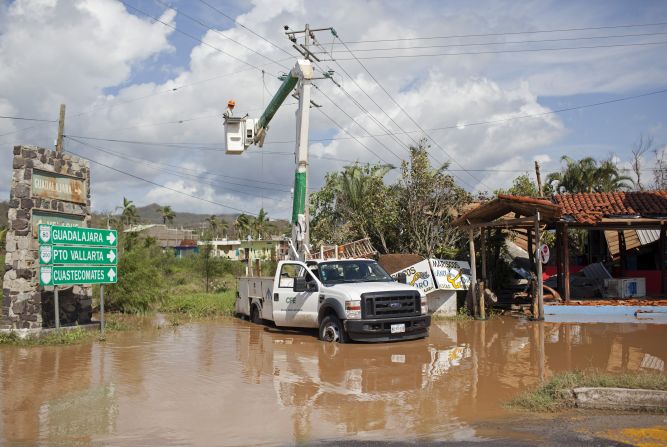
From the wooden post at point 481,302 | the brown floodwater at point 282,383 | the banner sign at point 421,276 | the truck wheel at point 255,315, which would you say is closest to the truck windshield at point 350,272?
the brown floodwater at point 282,383

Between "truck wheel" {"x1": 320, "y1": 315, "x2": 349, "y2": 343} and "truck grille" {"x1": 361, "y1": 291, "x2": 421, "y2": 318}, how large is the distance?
0.78 meters

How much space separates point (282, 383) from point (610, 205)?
46.8 ft

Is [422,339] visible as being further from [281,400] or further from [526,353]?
[281,400]

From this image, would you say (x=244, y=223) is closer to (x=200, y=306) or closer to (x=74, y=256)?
(x=200, y=306)

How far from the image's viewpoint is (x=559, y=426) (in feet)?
22.6

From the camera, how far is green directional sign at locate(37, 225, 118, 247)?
45.8 ft

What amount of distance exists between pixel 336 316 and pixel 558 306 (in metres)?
8.15

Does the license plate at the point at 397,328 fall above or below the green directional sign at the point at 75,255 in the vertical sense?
below

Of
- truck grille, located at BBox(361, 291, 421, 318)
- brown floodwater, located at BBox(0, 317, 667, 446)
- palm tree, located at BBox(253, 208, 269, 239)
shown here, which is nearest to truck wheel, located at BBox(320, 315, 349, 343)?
brown floodwater, located at BBox(0, 317, 667, 446)

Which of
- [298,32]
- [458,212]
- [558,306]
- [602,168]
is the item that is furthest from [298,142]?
[602,168]

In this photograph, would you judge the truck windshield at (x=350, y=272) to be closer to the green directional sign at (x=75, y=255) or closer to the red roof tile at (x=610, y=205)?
the green directional sign at (x=75, y=255)

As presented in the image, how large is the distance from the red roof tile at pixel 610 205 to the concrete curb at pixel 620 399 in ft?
38.4

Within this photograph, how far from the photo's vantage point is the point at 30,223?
565 inches

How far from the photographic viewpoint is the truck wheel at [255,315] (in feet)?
59.0
